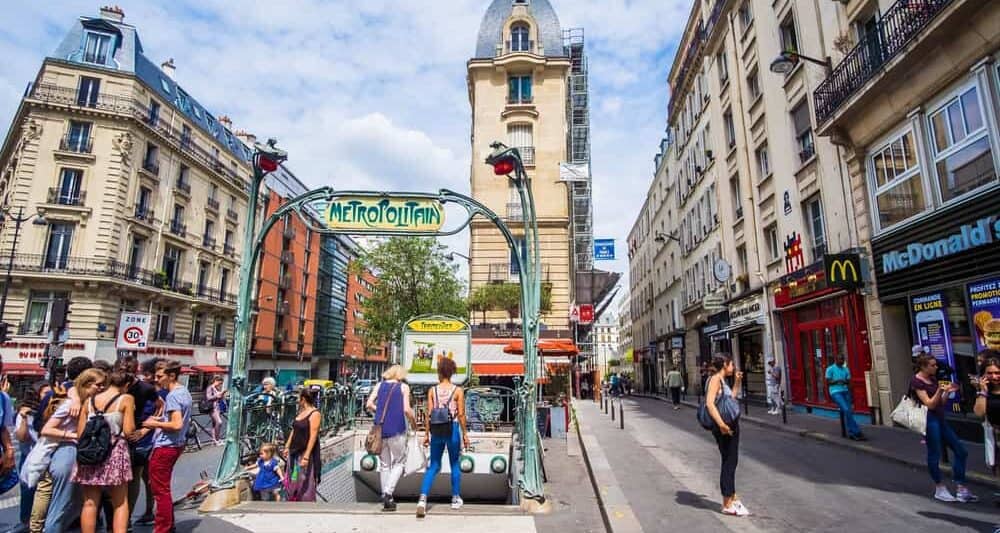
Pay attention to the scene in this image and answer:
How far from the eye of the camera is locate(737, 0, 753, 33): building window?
19.5 meters

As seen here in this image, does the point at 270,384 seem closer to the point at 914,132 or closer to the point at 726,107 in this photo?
the point at 914,132

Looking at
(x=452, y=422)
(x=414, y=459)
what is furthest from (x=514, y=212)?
(x=452, y=422)

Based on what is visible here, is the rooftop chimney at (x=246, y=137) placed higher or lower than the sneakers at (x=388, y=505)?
higher

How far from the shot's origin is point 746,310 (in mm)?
19281

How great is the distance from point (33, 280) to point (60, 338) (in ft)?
50.1

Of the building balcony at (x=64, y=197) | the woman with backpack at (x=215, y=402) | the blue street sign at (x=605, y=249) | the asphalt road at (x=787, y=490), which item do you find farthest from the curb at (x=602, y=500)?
the building balcony at (x=64, y=197)

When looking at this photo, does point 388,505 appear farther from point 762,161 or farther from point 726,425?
point 762,161

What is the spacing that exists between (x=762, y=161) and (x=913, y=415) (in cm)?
1433

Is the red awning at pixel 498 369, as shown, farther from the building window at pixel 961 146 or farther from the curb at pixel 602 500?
the building window at pixel 961 146

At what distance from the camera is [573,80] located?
136ft

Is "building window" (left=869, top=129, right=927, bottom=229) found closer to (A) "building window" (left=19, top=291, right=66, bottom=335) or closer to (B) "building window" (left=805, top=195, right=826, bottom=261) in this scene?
(B) "building window" (left=805, top=195, right=826, bottom=261)

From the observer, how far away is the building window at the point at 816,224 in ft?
48.8

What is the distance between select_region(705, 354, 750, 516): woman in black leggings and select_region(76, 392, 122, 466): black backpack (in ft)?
18.4

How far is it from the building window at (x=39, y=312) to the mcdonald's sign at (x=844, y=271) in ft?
111
